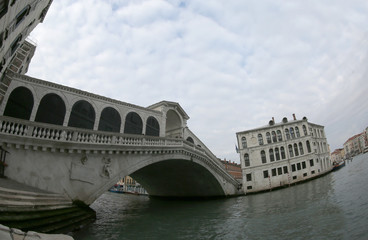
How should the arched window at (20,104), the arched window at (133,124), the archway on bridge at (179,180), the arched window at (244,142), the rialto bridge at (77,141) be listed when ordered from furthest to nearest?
the arched window at (244,142), the archway on bridge at (179,180), the arched window at (133,124), the arched window at (20,104), the rialto bridge at (77,141)

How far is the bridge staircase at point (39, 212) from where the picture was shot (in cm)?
607

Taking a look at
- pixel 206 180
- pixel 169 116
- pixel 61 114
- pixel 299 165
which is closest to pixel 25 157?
pixel 61 114

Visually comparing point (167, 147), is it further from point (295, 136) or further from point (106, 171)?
point (295, 136)

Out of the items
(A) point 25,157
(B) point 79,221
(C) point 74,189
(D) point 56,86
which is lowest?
(B) point 79,221

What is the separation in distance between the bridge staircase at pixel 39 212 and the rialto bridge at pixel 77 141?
86 centimetres

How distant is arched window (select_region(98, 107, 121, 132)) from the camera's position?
1574 centimetres

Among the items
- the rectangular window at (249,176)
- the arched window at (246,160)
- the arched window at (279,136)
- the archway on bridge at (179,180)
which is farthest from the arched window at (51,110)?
the arched window at (279,136)

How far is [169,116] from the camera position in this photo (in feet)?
78.5

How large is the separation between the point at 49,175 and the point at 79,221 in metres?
2.56

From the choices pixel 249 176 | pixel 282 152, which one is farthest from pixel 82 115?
pixel 282 152

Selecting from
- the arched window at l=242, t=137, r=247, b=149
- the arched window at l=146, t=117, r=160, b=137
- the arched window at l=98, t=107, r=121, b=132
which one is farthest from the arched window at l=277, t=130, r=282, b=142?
the arched window at l=98, t=107, r=121, b=132

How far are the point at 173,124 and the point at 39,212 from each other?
17585mm

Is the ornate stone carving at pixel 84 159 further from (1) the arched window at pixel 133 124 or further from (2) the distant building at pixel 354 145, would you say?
(2) the distant building at pixel 354 145

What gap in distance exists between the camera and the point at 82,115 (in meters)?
14.6
